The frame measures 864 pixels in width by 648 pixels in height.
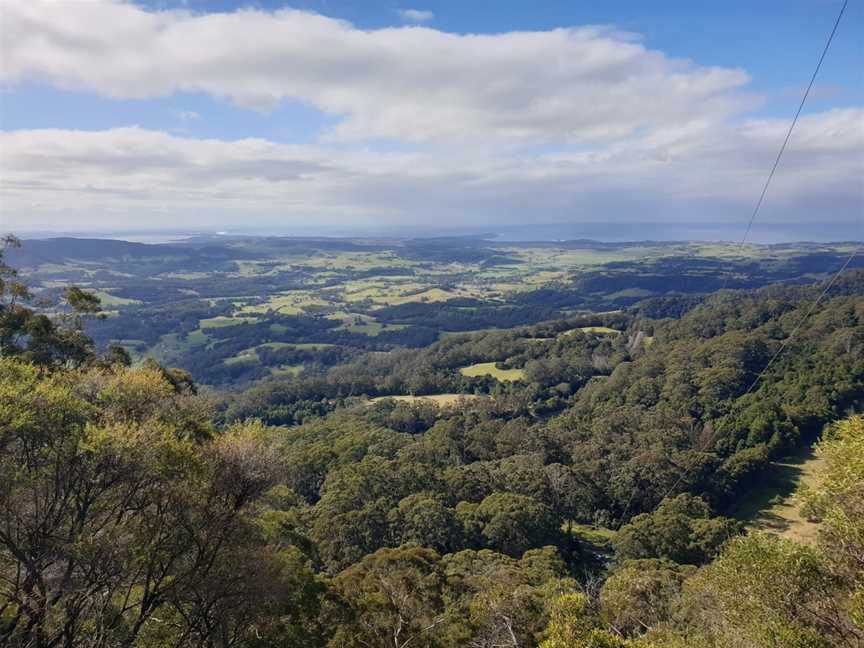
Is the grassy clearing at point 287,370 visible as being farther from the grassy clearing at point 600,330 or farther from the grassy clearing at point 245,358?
the grassy clearing at point 600,330

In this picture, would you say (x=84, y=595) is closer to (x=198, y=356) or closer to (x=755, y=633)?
(x=755, y=633)

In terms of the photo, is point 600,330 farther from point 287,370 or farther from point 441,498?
point 441,498

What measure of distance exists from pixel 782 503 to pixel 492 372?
54509mm

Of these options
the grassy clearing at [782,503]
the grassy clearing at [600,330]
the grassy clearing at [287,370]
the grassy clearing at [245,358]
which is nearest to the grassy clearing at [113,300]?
the grassy clearing at [245,358]

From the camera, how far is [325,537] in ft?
92.9

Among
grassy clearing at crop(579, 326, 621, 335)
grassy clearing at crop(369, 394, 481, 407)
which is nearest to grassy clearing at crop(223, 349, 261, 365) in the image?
grassy clearing at crop(369, 394, 481, 407)

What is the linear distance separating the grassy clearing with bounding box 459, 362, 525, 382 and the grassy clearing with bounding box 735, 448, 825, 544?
43379 mm

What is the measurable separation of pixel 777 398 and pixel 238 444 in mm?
61781

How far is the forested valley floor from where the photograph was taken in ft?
28.3

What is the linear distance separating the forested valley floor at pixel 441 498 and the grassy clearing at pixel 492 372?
113 cm

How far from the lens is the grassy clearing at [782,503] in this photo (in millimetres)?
35031

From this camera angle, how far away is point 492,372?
90875 millimetres

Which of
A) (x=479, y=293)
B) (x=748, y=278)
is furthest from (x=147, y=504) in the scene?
(x=748, y=278)

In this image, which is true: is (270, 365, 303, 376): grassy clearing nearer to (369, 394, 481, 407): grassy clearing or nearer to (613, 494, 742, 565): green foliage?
(369, 394, 481, 407): grassy clearing
